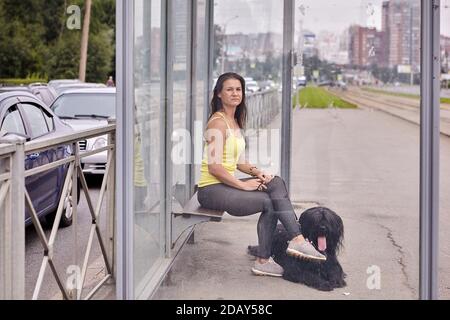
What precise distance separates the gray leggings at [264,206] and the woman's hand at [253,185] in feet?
0.09

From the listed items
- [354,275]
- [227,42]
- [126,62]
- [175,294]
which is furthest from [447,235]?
[126,62]

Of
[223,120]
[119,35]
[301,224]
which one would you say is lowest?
[301,224]

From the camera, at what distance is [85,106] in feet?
43.1

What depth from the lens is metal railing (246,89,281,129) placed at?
662 centimetres

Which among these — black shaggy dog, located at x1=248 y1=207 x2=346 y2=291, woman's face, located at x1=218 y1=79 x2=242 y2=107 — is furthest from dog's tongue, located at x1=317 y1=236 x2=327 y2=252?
woman's face, located at x1=218 y1=79 x2=242 y2=107

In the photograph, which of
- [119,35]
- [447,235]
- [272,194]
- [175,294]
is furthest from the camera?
[447,235]

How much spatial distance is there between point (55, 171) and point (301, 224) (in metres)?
3.03

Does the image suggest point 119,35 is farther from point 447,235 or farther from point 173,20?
point 447,235

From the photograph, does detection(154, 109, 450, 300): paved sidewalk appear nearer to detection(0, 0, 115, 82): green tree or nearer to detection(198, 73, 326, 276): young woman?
detection(198, 73, 326, 276): young woman

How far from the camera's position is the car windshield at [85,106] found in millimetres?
12852

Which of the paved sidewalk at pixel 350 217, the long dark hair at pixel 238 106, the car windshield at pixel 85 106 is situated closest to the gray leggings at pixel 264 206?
the paved sidewalk at pixel 350 217

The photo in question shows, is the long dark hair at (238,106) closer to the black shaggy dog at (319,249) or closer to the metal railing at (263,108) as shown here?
the metal railing at (263,108)

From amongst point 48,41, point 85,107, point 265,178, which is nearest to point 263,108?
point 265,178

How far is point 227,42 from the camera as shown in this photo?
714cm
